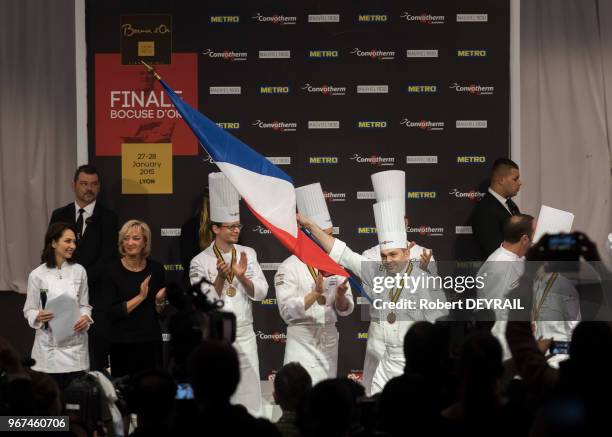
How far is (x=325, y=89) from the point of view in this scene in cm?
808

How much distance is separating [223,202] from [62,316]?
1.51 metres

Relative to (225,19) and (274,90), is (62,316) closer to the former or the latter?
(274,90)

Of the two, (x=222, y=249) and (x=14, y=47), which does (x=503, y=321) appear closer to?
(x=222, y=249)

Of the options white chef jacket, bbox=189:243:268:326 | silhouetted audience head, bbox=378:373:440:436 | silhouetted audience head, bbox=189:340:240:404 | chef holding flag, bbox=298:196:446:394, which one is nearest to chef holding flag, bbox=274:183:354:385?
white chef jacket, bbox=189:243:268:326

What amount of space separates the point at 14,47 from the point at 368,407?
19.4ft

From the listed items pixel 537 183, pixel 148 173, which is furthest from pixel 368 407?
pixel 537 183

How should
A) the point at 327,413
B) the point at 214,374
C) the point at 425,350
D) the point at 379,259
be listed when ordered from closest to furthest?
the point at 214,374, the point at 327,413, the point at 425,350, the point at 379,259

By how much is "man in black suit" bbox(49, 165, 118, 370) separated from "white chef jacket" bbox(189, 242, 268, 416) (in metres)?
0.89

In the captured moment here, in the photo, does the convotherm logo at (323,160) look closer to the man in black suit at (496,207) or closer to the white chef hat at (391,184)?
the white chef hat at (391,184)

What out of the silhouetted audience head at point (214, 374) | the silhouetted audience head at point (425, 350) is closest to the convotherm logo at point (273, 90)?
the silhouetted audience head at point (425, 350)

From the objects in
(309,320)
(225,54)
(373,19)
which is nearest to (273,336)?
(309,320)

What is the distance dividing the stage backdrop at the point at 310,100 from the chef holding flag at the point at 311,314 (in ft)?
3.34

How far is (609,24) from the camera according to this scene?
28.2 feet

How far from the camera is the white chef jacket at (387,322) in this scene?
6.39m
